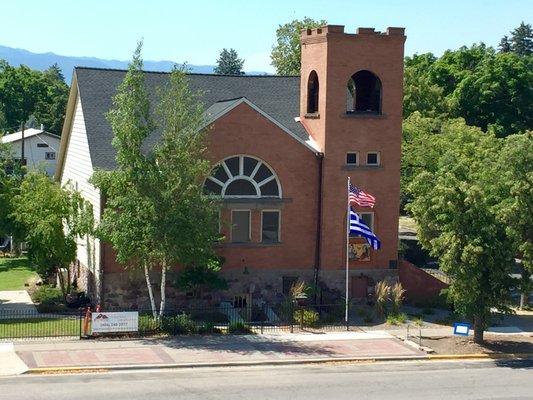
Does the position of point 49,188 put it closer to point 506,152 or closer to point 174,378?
point 174,378

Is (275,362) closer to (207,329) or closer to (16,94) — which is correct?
(207,329)

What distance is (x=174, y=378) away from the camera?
28.3 metres

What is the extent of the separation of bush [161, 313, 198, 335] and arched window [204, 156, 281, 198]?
678 centimetres

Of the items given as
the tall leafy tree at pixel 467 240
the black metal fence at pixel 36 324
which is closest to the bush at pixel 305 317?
the tall leafy tree at pixel 467 240

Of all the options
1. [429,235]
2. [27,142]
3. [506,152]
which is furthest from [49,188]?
[27,142]

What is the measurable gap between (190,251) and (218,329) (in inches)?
135

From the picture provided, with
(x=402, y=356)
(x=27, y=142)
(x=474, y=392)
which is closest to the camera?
(x=474, y=392)

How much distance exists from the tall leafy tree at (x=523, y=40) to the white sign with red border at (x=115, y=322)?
119 metres

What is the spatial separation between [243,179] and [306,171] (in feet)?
9.94

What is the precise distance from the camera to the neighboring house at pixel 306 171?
39.6m

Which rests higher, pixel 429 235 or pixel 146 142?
pixel 146 142

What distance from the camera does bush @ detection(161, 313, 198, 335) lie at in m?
34.3

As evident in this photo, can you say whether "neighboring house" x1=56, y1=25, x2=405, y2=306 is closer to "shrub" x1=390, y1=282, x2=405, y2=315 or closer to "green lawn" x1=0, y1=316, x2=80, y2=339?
"shrub" x1=390, y1=282, x2=405, y2=315

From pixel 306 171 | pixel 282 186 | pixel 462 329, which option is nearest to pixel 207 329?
pixel 282 186
